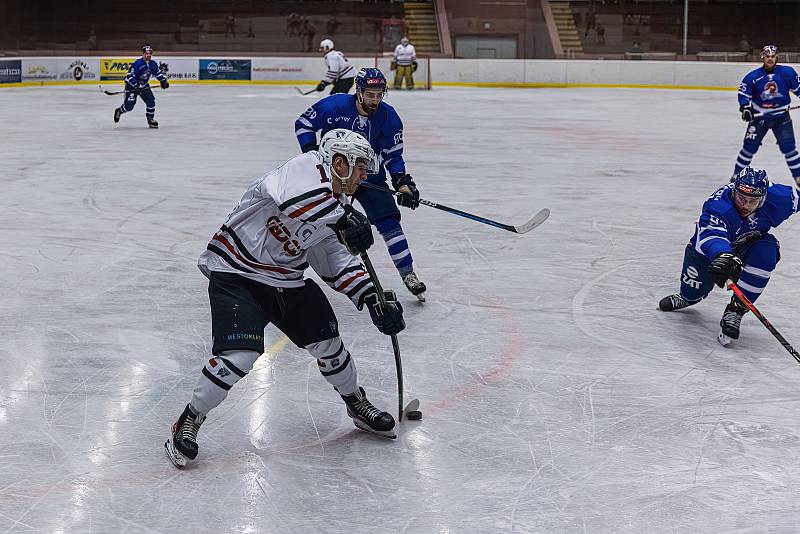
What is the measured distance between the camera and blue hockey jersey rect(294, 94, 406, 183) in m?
5.58

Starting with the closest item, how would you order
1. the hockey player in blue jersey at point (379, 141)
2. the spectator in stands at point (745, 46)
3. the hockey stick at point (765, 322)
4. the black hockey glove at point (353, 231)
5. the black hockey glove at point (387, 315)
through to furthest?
the black hockey glove at point (353, 231), the black hockey glove at point (387, 315), the hockey stick at point (765, 322), the hockey player in blue jersey at point (379, 141), the spectator in stands at point (745, 46)

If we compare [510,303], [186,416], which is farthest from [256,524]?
[510,303]

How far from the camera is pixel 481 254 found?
681 cm

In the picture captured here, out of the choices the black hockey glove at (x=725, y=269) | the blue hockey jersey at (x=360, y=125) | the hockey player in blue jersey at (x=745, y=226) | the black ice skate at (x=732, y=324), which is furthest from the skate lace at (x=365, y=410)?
the blue hockey jersey at (x=360, y=125)

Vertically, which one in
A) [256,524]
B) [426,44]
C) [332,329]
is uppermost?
[426,44]

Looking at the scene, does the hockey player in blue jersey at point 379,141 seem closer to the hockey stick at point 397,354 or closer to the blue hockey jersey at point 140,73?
the hockey stick at point 397,354

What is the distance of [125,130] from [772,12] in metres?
20.5

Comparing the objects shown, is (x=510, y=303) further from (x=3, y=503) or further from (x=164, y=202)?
(x=164, y=202)

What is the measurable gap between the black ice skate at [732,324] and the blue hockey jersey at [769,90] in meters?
5.98

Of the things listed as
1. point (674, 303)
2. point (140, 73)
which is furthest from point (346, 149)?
point (140, 73)

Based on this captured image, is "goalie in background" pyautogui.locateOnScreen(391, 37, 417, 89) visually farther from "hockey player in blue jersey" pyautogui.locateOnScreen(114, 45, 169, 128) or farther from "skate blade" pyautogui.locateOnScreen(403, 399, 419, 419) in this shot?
"skate blade" pyautogui.locateOnScreen(403, 399, 419, 419)

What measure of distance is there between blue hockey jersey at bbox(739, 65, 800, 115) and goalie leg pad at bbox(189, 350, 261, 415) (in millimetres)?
8384

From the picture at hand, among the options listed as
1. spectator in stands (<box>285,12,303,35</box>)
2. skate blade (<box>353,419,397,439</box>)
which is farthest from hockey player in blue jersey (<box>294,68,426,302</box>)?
spectator in stands (<box>285,12,303,35</box>)

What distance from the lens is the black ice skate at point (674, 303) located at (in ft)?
17.6
